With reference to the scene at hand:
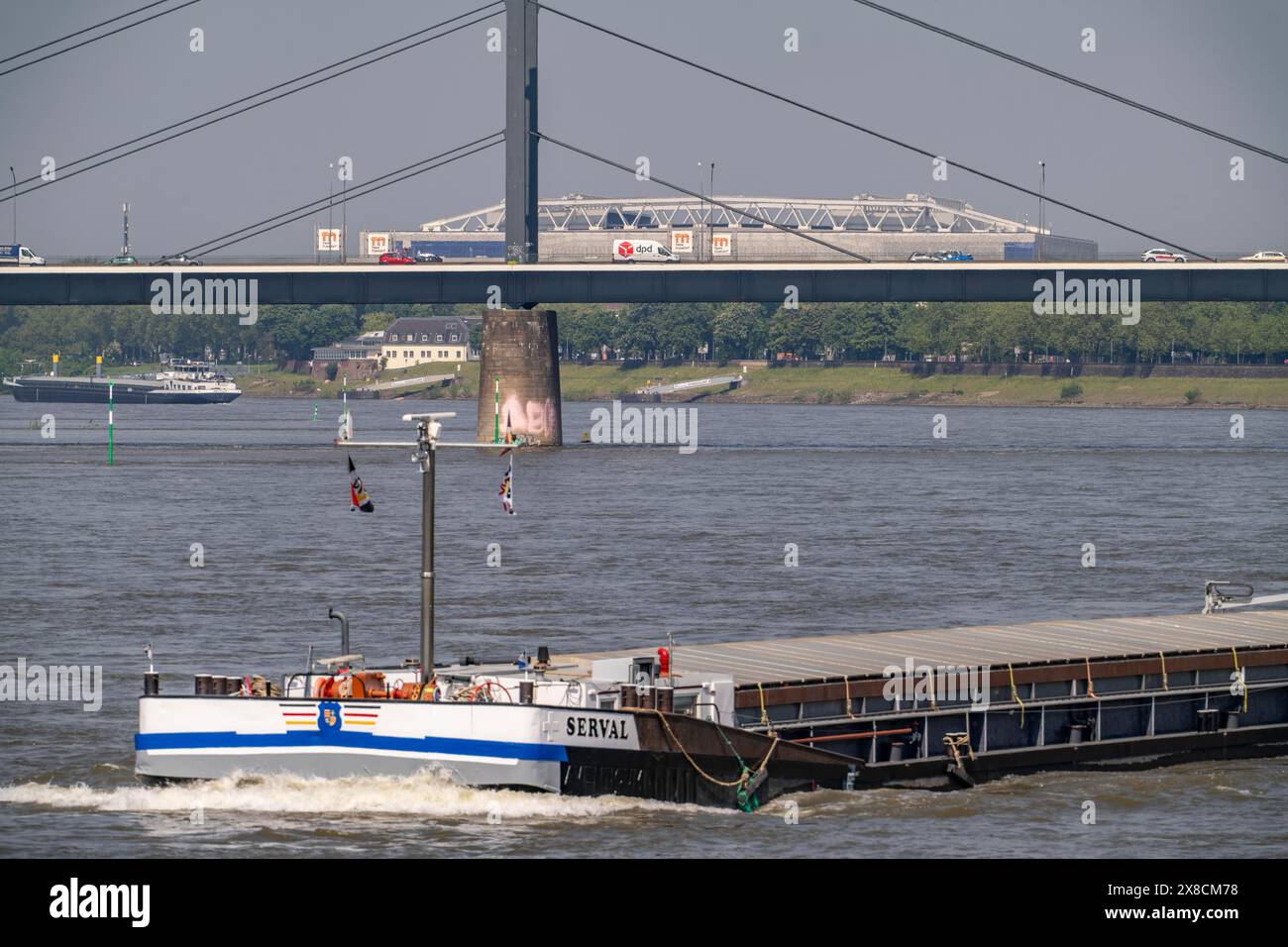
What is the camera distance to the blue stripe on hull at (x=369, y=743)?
26469 mm

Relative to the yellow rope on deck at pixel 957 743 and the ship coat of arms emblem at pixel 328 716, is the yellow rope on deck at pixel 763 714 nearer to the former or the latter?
the yellow rope on deck at pixel 957 743

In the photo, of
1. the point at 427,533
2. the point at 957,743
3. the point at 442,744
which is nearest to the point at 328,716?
the point at 442,744

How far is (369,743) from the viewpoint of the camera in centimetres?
2669

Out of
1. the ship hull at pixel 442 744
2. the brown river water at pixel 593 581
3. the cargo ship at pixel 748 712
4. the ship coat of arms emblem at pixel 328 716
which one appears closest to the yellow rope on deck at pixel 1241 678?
the cargo ship at pixel 748 712

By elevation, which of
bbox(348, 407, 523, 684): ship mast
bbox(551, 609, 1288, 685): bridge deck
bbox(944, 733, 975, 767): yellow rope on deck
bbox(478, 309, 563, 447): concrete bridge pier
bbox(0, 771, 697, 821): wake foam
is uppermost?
bbox(478, 309, 563, 447): concrete bridge pier

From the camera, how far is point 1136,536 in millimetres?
66875

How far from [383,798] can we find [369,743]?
2.38 feet

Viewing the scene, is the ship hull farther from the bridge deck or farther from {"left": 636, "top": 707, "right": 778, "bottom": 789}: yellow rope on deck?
the bridge deck

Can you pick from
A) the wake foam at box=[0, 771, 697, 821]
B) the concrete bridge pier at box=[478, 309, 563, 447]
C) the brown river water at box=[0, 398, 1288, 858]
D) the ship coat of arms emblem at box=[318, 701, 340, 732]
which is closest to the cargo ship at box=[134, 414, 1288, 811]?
the ship coat of arms emblem at box=[318, 701, 340, 732]

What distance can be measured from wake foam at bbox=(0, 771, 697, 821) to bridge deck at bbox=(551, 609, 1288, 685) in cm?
370

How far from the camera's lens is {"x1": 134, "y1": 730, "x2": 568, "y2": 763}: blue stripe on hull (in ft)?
86.8
